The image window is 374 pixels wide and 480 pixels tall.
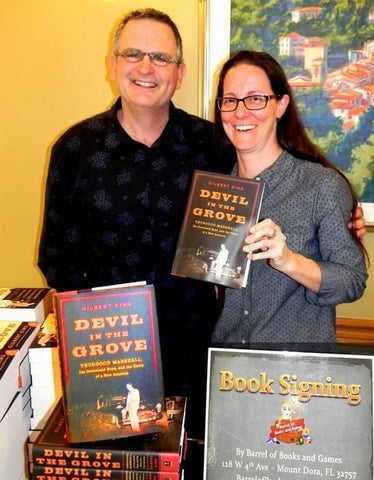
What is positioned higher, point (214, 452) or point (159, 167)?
point (159, 167)

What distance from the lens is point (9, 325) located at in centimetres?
122

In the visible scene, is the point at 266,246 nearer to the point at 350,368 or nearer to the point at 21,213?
the point at 350,368

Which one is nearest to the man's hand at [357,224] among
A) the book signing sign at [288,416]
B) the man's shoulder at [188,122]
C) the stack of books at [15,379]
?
the book signing sign at [288,416]

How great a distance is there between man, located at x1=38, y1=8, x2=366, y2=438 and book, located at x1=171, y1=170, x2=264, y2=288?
0.37 meters

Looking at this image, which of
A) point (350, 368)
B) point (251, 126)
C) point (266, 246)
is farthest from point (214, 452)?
point (251, 126)

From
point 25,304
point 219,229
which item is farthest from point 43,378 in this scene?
point 219,229

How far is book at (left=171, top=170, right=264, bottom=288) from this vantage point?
3.57ft

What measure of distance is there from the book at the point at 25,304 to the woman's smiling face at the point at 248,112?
0.68 metres

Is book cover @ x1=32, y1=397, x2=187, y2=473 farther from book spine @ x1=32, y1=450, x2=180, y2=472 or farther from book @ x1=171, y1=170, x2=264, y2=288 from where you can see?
book @ x1=171, y1=170, x2=264, y2=288

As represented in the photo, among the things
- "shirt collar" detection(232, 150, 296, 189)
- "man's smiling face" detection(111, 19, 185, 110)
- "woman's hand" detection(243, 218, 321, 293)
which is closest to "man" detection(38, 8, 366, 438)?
"man's smiling face" detection(111, 19, 185, 110)

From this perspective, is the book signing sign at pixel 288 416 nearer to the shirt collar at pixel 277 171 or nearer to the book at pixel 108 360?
the book at pixel 108 360

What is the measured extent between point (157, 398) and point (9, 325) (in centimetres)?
49

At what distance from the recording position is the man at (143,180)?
4.87ft

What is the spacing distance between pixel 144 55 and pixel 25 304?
80 cm
